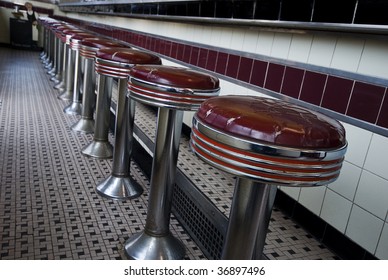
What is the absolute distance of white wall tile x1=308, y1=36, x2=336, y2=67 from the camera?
197 centimetres

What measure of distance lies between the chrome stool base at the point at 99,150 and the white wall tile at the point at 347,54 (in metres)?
2.10

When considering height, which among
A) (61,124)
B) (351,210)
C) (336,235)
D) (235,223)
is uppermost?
(235,223)

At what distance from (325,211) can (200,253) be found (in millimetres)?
738

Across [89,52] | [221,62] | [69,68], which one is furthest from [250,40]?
[69,68]

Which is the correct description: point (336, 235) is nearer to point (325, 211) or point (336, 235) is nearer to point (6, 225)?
point (325, 211)

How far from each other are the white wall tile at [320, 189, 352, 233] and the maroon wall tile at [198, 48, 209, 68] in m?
1.85

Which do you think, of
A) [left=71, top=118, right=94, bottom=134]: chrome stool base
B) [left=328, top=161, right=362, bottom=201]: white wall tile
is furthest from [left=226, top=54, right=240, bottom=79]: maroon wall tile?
[left=71, top=118, right=94, bottom=134]: chrome stool base

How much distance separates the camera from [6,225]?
2072 millimetres

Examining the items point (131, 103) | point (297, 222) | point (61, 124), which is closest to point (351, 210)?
point (297, 222)

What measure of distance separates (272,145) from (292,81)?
1.41 meters

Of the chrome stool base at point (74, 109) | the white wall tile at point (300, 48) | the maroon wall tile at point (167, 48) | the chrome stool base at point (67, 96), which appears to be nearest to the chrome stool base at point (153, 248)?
the white wall tile at point (300, 48)

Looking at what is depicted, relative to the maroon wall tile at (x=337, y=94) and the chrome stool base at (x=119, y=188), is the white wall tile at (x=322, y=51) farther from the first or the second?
the chrome stool base at (x=119, y=188)

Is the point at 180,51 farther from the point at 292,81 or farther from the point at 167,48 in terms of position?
the point at 292,81

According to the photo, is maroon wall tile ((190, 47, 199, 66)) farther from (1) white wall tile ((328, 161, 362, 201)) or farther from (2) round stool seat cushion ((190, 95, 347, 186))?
(2) round stool seat cushion ((190, 95, 347, 186))
